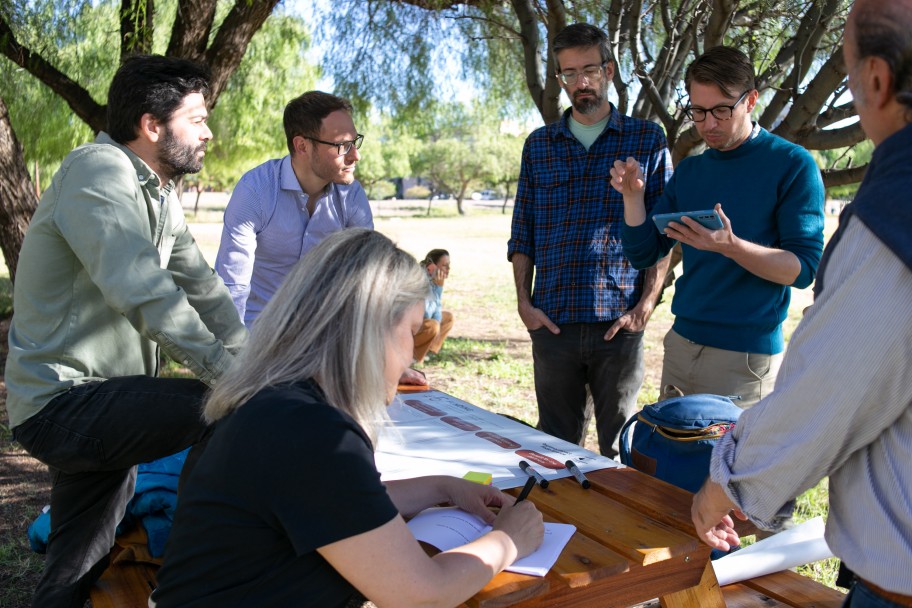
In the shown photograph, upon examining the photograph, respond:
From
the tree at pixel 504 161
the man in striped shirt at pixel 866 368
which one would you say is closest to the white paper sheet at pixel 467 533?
the man in striped shirt at pixel 866 368

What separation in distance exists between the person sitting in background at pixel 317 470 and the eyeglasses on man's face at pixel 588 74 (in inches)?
87.3

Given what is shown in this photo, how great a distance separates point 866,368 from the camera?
1342mm

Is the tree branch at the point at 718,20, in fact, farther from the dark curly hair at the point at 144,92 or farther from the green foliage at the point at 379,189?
the green foliage at the point at 379,189

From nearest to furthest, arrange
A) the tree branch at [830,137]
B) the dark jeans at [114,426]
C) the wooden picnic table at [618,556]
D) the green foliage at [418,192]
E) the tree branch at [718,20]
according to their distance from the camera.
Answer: the wooden picnic table at [618,556] → the dark jeans at [114,426] → the tree branch at [718,20] → the tree branch at [830,137] → the green foliage at [418,192]

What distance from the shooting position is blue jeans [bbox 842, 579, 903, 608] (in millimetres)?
1396

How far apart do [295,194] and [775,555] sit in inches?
95.9

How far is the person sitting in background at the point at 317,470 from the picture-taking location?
1.52 metres

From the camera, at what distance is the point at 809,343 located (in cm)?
141

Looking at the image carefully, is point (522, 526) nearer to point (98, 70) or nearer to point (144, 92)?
point (144, 92)

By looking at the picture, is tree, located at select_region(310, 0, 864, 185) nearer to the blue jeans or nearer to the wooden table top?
the wooden table top

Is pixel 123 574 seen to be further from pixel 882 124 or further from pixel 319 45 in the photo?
pixel 319 45

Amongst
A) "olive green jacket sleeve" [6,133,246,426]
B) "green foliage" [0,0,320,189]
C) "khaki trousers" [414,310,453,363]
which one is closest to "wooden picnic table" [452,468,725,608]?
"olive green jacket sleeve" [6,133,246,426]

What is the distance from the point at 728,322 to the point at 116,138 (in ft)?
7.31

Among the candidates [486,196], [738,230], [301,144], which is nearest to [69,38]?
[301,144]
